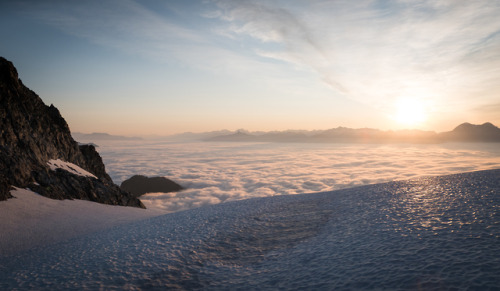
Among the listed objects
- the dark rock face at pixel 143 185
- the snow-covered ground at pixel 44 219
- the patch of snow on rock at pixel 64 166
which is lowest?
the dark rock face at pixel 143 185

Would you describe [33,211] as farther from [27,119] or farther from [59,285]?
[27,119]

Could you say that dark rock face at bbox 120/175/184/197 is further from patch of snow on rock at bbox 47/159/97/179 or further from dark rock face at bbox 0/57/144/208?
patch of snow on rock at bbox 47/159/97/179

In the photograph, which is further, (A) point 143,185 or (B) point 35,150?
(A) point 143,185

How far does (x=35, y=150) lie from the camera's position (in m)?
10.8

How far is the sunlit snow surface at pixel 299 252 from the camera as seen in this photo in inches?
158

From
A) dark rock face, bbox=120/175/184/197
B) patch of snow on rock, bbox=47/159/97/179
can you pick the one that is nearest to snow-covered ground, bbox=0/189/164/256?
patch of snow on rock, bbox=47/159/97/179

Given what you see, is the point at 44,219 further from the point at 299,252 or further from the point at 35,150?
the point at 299,252

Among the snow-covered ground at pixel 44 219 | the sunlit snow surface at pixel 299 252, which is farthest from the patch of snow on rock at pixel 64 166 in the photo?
the sunlit snow surface at pixel 299 252

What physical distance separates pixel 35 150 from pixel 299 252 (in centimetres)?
1133

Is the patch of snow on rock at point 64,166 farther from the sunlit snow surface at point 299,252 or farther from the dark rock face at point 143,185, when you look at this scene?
the dark rock face at point 143,185

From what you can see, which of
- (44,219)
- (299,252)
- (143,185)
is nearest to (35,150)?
(44,219)

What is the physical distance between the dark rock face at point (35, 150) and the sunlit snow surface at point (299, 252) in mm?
4429

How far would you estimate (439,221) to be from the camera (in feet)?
18.9

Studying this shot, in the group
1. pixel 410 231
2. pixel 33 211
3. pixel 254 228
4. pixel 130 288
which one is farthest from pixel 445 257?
pixel 33 211
